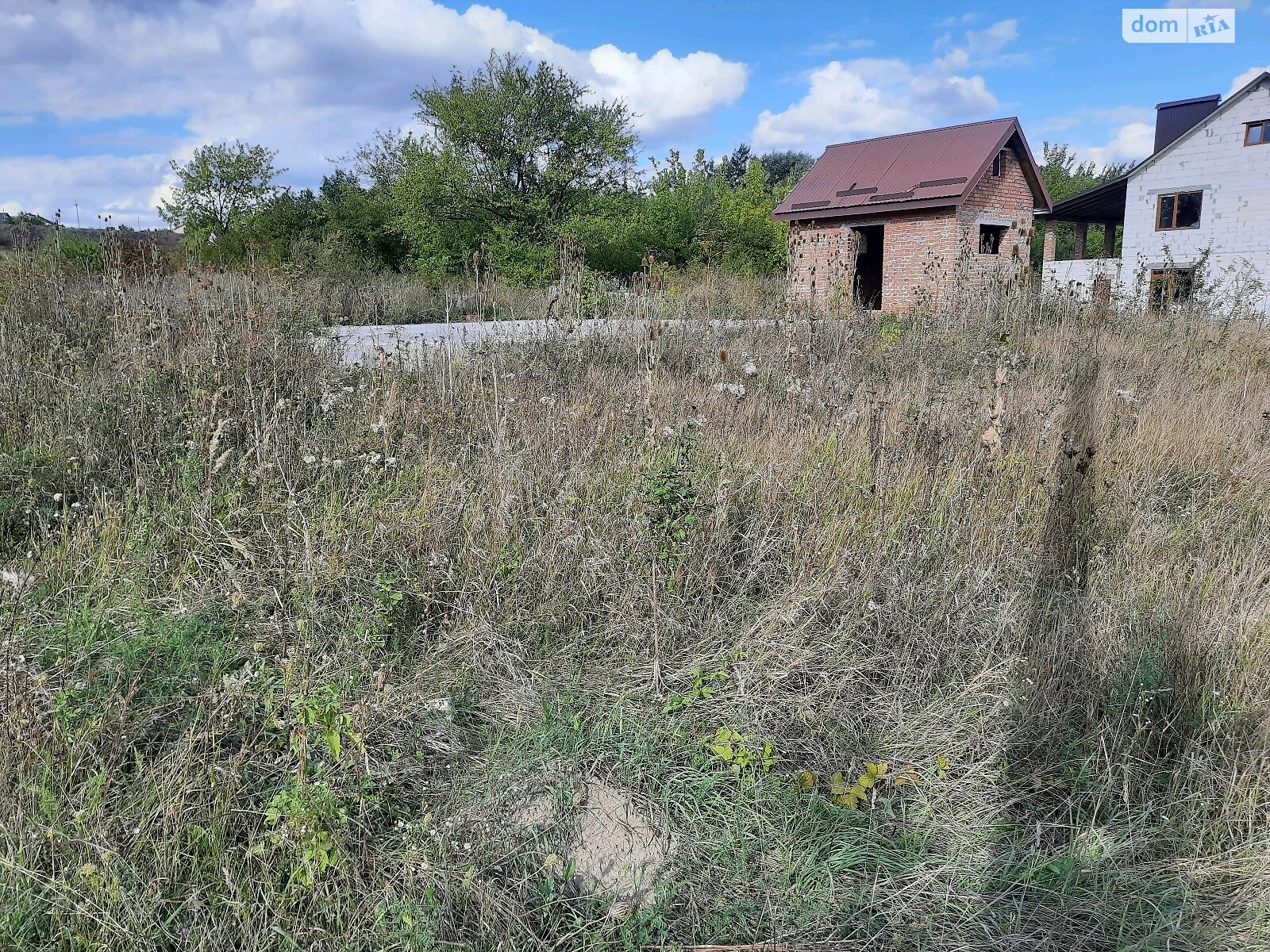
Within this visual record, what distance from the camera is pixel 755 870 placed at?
2025 mm

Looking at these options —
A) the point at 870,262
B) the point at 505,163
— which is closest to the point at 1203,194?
the point at 870,262

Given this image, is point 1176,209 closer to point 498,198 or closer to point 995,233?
point 995,233

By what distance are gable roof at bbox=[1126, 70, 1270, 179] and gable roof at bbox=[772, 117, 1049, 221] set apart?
421cm

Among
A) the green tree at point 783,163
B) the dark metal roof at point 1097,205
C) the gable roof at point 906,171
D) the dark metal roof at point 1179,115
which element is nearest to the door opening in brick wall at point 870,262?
the gable roof at point 906,171

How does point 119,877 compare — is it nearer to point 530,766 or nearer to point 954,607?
point 530,766

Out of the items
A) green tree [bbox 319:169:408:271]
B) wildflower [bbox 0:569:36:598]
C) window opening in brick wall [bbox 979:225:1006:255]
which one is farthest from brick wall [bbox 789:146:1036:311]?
wildflower [bbox 0:569:36:598]

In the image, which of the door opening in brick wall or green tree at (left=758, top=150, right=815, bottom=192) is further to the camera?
green tree at (left=758, top=150, right=815, bottom=192)

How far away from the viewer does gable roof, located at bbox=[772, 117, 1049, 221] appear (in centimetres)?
1914

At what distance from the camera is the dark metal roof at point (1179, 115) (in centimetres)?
2583

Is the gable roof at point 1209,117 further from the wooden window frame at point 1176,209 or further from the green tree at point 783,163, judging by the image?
the green tree at point 783,163

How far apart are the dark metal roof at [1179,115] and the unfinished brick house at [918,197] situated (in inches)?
300

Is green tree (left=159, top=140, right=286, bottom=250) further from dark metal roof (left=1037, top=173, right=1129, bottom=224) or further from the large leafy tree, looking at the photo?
dark metal roof (left=1037, top=173, right=1129, bottom=224)

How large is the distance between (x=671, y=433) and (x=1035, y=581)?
5.46ft

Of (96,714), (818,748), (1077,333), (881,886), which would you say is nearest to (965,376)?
(1077,333)
